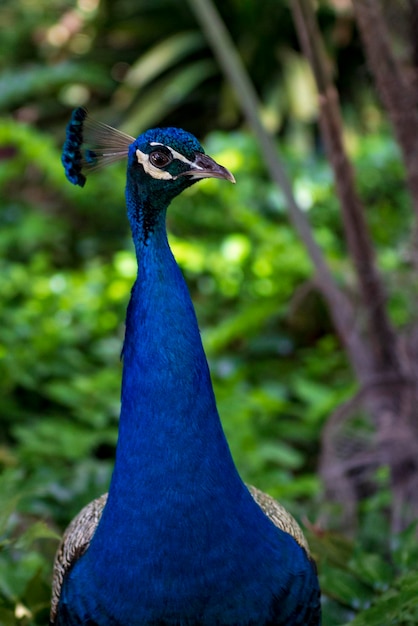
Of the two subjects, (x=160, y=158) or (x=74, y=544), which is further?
(x=74, y=544)

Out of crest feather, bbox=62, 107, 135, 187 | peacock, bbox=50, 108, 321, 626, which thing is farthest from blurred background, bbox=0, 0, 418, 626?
crest feather, bbox=62, 107, 135, 187

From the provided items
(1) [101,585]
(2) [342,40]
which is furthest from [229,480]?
(2) [342,40]

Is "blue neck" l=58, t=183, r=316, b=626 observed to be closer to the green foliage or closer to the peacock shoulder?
the peacock shoulder

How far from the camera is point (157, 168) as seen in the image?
1.21 meters

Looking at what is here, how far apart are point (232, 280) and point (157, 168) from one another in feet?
7.40

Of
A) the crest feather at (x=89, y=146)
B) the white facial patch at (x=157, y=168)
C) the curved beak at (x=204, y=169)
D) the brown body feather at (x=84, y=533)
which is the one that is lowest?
the brown body feather at (x=84, y=533)

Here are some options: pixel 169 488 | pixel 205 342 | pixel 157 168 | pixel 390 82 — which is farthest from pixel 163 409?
pixel 205 342

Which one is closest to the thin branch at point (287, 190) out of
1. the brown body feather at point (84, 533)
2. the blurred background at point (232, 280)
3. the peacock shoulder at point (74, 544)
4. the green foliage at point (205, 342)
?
the blurred background at point (232, 280)

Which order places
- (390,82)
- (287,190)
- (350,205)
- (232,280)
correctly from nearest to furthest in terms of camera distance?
(390,82) → (350,205) → (287,190) → (232,280)

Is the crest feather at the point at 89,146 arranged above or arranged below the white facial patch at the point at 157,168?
above

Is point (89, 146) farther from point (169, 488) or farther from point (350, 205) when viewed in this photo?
point (350, 205)

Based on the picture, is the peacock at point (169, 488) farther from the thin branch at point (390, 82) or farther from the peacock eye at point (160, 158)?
the thin branch at point (390, 82)

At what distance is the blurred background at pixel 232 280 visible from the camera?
2025 millimetres

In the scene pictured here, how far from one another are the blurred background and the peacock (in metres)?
0.23
